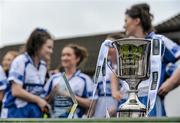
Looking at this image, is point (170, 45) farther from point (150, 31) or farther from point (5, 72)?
point (5, 72)

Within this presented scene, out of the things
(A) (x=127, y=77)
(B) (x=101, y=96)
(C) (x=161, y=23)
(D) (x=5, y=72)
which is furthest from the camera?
(C) (x=161, y=23)

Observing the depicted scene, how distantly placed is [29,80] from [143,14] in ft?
3.53

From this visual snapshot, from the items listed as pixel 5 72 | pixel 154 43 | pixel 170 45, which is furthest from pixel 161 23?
pixel 154 43

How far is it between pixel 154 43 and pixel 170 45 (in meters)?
0.82

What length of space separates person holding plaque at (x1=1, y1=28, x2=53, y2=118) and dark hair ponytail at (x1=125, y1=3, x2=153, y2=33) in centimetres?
91

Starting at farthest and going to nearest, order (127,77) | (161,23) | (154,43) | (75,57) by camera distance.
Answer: (161,23) → (75,57) → (154,43) → (127,77)

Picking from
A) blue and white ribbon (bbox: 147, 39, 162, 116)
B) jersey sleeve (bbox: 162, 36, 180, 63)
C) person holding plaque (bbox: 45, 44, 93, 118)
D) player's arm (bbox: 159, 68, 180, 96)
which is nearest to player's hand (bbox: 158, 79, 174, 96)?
player's arm (bbox: 159, 68, 180, 96)

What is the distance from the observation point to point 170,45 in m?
3.57

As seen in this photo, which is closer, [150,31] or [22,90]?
[150,31]

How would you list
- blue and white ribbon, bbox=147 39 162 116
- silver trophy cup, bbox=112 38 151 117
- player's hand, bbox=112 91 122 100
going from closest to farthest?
silver trophy cup, bbox=112 38 151 117 < blue and white ribbon, bbox=147 39 162 116 < player's hand, bbox=112 91 122 100

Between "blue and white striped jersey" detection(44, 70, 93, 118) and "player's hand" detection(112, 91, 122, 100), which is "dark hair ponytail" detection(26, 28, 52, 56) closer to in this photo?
"blue and white striped jersey" detection(44, 70, 93, 118)

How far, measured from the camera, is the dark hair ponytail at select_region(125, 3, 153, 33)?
3.56 meters

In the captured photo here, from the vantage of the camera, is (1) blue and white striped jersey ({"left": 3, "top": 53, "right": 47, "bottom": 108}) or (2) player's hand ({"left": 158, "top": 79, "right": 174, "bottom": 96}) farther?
(1) blue and white striped jersey ({"left": 3, "top": 53, "right": 47, "bottom": 108})

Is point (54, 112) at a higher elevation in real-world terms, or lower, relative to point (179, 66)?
lower
